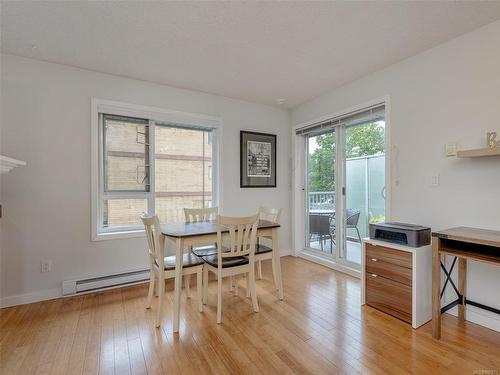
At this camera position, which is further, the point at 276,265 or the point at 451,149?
the point at 276,265

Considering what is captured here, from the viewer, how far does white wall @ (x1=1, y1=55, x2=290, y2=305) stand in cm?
249

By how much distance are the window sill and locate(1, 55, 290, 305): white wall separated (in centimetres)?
5

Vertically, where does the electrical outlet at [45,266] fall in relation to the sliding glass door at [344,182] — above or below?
below

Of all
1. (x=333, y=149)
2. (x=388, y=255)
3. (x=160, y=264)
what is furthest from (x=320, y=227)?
(x=160, y=264)

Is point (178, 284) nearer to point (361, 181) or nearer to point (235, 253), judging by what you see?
point (235, 253)

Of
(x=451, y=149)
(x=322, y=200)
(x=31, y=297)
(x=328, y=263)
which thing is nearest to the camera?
(x=451, y=149)

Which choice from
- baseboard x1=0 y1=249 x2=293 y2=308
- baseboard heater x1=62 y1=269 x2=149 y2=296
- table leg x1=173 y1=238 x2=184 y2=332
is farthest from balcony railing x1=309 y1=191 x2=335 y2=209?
baseboard x1=0 y1=249 x2=293 y2=308

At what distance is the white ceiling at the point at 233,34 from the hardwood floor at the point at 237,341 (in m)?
2.47

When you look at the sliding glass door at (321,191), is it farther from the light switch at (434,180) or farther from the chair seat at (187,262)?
the chair seat at (187,262)

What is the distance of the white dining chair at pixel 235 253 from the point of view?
2.15 meters

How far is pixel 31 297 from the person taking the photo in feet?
8.35

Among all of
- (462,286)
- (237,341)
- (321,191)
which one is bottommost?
(237,341)

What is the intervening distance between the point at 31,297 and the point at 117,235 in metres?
0.95

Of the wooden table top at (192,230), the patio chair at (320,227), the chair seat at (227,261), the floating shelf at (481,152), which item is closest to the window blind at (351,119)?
the floating shelf at (481,152)
